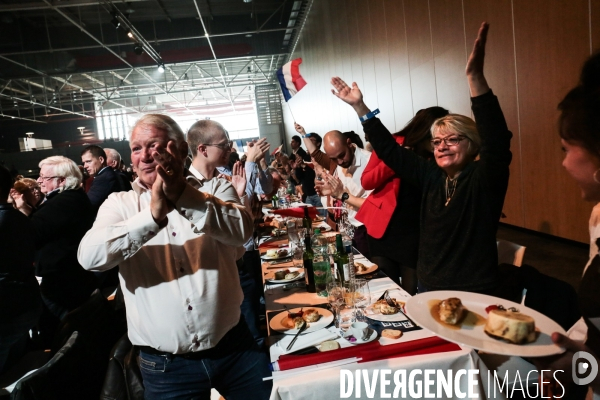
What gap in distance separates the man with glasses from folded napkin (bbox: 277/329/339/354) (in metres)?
0.18

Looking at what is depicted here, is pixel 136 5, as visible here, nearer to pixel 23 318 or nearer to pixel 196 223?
pixel 23 318

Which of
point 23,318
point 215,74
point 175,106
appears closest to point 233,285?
point 23,318

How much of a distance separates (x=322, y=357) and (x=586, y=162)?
3.14ft

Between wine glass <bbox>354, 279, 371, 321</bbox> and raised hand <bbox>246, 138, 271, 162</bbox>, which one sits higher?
raised hand <bbox>246, 138, 271, 162</bbox>

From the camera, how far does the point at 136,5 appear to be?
11.5 metres

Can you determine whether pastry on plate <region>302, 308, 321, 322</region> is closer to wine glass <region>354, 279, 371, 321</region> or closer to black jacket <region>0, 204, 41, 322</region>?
wine glass <region>354, 279, 371, 321</region>

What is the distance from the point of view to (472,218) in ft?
5.71

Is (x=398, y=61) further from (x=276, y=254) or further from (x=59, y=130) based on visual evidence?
(x=59, y=130)

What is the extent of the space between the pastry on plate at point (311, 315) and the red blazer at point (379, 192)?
3.50ft

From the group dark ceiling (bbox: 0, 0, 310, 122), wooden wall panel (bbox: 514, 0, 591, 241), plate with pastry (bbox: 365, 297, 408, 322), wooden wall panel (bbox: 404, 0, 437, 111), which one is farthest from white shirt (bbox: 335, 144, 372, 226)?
dark ceiling (bbox: 0, 0, 310, 122)

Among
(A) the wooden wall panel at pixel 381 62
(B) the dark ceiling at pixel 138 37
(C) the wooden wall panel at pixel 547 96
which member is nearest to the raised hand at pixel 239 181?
(C) the wooden wall panel at pixel 547 96

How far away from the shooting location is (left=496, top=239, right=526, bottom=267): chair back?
210cm

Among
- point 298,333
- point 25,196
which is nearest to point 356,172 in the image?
point 298,333

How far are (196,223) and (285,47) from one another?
17200 millimetres
